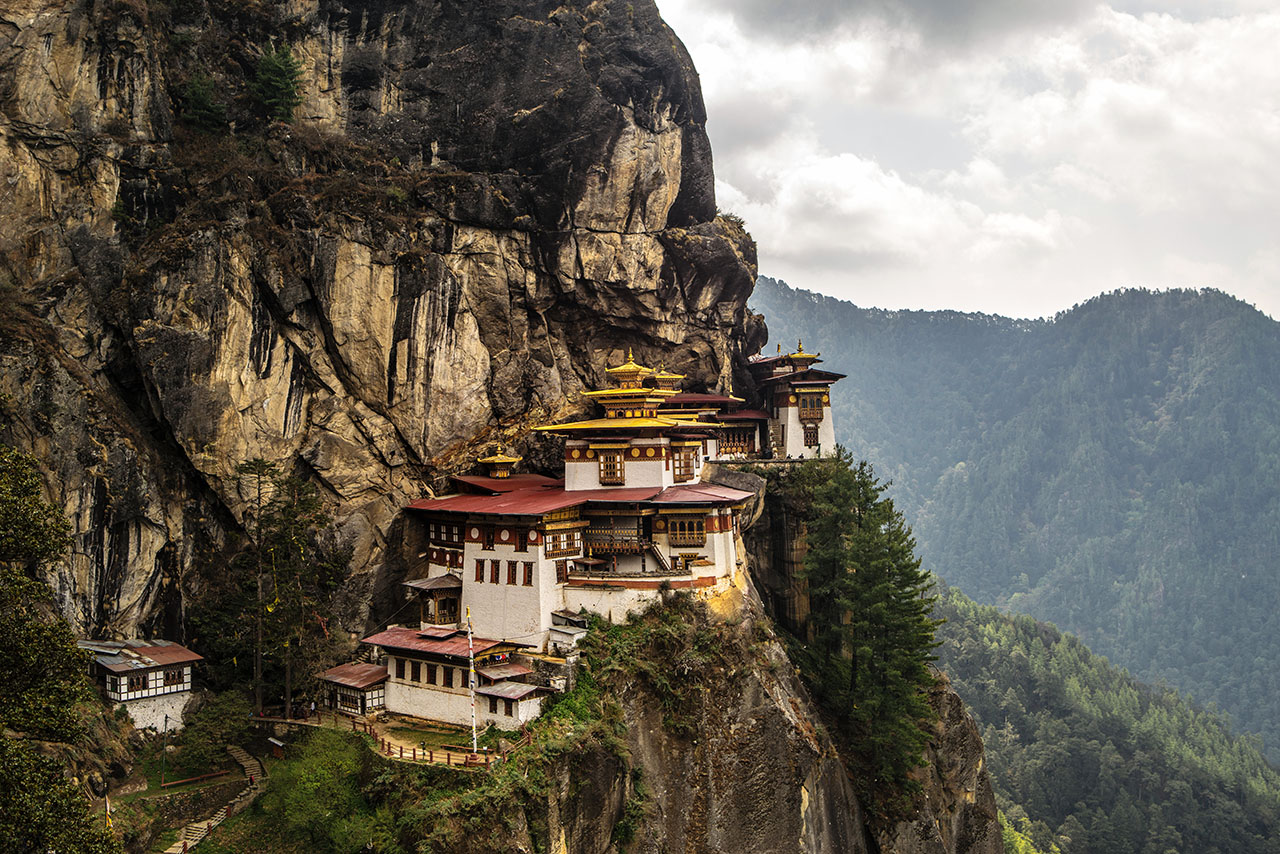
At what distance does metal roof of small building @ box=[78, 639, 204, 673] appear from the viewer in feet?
110

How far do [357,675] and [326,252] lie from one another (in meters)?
18.2

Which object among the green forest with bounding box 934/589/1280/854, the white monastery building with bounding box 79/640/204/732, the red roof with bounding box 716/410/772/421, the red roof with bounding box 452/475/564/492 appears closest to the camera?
the white monastery building with bounding box 79/640/204/732

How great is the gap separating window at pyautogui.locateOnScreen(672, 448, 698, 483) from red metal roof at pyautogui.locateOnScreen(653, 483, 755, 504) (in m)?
1.19

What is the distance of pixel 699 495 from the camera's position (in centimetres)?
3997

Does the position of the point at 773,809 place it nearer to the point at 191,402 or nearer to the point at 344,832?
the point at 344,832

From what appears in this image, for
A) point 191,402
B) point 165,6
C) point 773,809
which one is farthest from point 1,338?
point 773,809

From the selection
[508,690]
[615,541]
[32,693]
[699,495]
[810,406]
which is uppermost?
[810,406]

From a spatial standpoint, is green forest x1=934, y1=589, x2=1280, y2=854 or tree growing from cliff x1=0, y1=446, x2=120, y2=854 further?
green forest x1=934, y1=589, x2=1280, y2=854

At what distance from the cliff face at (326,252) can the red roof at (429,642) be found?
5.09 m

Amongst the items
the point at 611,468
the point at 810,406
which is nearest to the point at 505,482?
the point at 611,468

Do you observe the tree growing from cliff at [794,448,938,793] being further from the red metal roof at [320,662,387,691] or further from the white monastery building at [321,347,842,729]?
the red metal roof at [320,662,387,691]

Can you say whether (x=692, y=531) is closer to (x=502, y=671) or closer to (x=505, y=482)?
(x=505, y=482)

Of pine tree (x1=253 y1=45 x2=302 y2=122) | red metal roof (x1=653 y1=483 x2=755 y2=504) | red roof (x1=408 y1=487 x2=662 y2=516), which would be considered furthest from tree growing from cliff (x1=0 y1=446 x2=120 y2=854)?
pine tree (x1=253 y1=45 x2=302 y2=122)

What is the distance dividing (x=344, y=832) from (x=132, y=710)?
10225 millimetres
